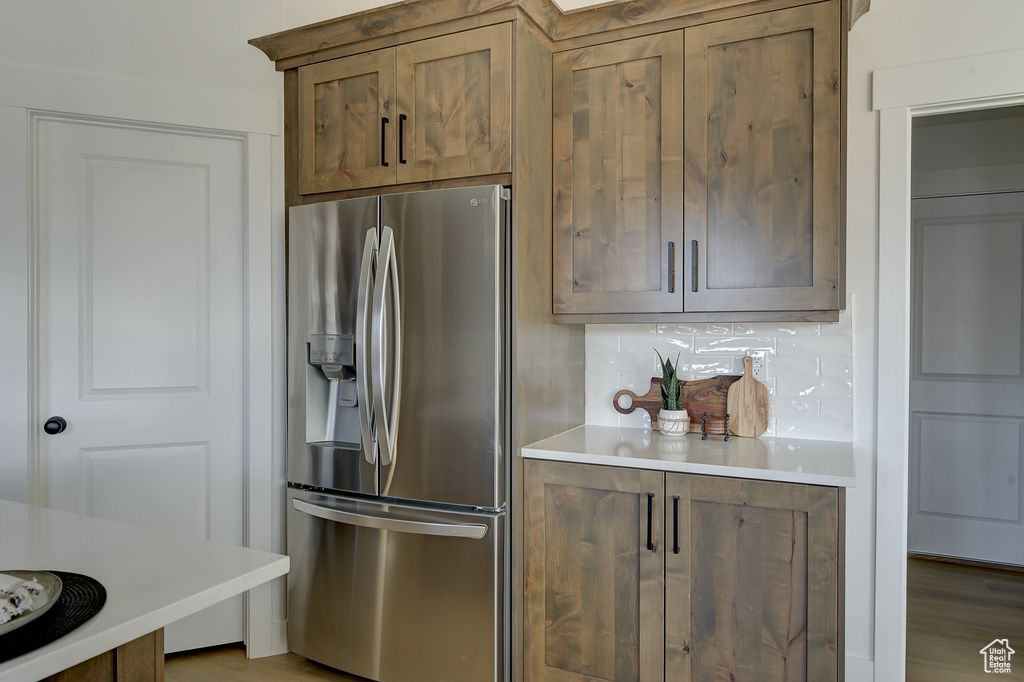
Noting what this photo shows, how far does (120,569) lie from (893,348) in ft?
7.48

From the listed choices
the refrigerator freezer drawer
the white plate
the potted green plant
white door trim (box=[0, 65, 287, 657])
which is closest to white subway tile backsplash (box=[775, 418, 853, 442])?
the potted green plant

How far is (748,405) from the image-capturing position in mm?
2465

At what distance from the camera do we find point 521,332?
223 cm

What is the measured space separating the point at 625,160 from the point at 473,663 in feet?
5.84

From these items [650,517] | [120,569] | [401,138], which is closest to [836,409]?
[650,517]

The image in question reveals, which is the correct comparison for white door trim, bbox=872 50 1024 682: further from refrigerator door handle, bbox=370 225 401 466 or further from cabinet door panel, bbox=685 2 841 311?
refrigerator door handle, bbox=370 225 401 466

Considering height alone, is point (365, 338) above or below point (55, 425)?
above

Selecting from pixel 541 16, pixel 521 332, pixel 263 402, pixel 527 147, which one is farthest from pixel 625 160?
pixel 263 402

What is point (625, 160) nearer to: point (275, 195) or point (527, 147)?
point (527, 147)

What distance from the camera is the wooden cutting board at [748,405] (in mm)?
2451

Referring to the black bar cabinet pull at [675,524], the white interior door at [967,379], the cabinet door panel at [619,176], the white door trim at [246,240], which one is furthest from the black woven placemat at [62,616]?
the white interior door at [967,379]

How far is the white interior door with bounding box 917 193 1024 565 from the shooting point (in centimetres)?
358

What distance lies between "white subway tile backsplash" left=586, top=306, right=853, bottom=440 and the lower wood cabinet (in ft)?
1.99

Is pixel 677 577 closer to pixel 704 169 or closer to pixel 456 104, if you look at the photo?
pixel 704 169
